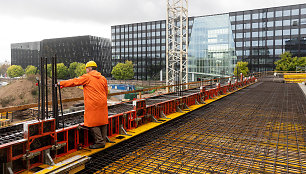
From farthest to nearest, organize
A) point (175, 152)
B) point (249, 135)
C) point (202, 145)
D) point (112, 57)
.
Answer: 1. point (112, 57)
2. point (249, 135)
3. point (202, 145)
4. point (175, 152)

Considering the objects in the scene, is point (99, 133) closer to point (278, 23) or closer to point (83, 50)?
point (278, 23)

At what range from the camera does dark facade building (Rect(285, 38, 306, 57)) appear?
2325 inches

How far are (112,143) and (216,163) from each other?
231 centimetres

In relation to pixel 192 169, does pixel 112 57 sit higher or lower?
higher

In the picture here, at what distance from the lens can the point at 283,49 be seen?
6053 centimetres

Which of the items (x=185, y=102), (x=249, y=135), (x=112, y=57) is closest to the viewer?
(x=249, y=135)

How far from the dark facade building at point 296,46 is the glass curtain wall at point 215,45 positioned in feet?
51.8

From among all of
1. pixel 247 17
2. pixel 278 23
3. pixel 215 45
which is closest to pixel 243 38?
pixel 247 17

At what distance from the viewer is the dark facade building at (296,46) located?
194 ft

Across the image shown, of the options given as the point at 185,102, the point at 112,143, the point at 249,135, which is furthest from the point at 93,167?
the point at 185,102

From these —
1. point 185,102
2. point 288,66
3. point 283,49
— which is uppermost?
point 283,49

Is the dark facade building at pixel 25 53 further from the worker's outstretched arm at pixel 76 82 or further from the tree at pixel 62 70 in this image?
the worker's outstretched arm at pixel 76 82

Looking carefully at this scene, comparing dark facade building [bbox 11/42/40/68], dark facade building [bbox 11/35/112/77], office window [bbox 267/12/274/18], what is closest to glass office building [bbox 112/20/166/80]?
dark facade building [bbox 11/35/112/77]

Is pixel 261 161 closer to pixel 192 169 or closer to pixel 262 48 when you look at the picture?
pixel 192 169
